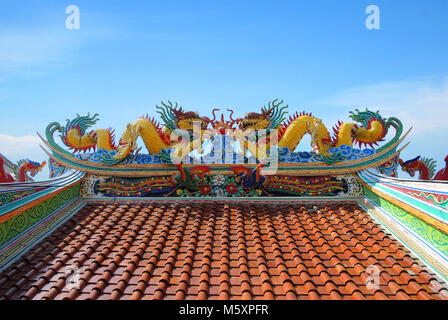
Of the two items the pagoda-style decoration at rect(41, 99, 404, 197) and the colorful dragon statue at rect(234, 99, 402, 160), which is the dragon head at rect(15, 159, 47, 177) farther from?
the colorful dragon statue at rect(234, 99, 402, 160)

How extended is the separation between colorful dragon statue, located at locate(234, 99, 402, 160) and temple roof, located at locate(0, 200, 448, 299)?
1441 mm

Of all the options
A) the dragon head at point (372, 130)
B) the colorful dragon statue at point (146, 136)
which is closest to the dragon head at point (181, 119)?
the colorful dragon statue at point (146, 136)

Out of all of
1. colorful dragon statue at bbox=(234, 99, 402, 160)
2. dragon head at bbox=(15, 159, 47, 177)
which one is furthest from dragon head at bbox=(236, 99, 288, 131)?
dragon head at bbox=(15, 159, 47, 177)

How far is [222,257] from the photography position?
18.8 ft

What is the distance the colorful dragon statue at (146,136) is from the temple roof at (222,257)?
1.40 metres

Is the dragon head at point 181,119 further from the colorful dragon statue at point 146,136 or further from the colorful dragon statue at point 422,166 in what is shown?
the colorful dragon statue at point 422,166

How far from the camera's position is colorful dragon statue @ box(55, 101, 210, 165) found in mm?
8383

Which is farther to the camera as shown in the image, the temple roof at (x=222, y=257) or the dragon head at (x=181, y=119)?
the dragon head at (x=181, y=119)

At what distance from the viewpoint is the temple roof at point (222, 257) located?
5.00m

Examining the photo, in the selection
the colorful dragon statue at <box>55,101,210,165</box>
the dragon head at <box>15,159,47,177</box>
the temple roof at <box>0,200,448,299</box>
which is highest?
the colorful dragon statue at <box>55,101,210,165</box>

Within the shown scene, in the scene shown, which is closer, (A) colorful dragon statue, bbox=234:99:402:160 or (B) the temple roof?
(B) the temple roof

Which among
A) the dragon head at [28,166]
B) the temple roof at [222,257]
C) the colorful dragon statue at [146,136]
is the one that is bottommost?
the temple roof at [222,257]

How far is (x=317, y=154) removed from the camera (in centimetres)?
819
